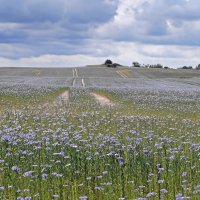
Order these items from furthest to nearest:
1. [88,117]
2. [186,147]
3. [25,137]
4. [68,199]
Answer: [88,117], [186,147], [25,137], [68,199]

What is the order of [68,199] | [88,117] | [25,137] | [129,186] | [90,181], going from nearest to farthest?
[68,199]
[129,186]
[90,181]
[25,137]
[88,117]

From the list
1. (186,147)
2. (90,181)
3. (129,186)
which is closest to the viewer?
(129,186)

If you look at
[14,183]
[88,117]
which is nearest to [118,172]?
[14,183]

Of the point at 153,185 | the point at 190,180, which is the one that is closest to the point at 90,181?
the point at 153,185

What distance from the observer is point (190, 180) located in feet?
34.1

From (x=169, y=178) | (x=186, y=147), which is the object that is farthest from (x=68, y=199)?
(x=186, y=147)

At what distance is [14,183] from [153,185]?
2653mm

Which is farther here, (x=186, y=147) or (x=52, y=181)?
(x=186, y=147)

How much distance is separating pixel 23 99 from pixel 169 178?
25.4m

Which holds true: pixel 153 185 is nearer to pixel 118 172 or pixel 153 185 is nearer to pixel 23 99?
pixel 118 172

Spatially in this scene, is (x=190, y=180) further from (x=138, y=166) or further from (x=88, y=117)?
(x=88, y=117)

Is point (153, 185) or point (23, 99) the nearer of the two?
point (153, 185)

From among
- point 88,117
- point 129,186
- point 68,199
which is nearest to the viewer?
point 68,199

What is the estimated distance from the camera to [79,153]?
1182cm
